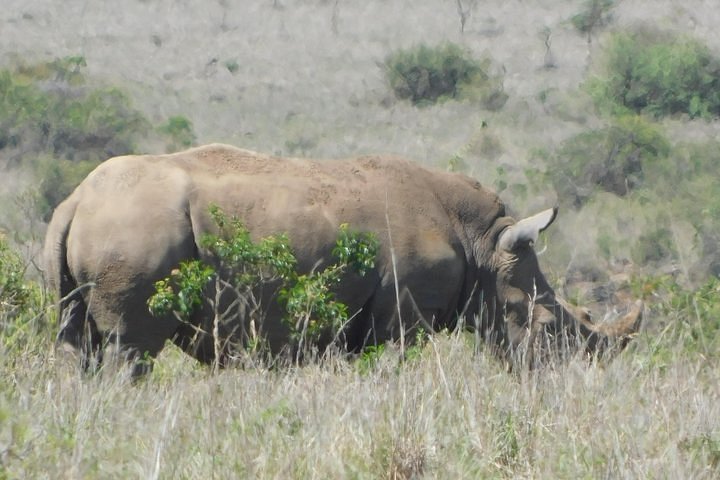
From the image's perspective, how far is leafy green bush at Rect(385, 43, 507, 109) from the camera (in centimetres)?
3712

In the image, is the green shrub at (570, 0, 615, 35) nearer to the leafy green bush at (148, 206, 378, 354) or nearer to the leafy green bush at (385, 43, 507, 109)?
the leafy green bush at (385, 43, 507, 109)

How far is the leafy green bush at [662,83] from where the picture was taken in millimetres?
33781

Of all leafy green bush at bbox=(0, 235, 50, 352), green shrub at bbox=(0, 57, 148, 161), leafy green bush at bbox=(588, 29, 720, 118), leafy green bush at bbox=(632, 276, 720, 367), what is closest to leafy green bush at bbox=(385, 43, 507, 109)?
leafy green bush at bbox=(588, 29, 720, 118)

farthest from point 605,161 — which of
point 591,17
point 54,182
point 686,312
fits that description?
point 591,17

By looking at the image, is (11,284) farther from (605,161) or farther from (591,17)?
(591,17)

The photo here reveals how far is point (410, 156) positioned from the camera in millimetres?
27328

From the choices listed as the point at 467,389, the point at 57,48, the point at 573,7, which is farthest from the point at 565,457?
the point at 573,7

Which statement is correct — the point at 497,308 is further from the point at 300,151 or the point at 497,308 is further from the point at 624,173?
the point at 300,151

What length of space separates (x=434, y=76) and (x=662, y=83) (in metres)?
6.38

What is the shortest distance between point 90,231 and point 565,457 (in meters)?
3.31

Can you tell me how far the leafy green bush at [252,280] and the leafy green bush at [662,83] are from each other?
84.7 ft

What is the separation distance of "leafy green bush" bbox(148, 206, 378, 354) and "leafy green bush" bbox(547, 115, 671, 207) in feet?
50.7

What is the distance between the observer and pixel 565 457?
18.2ft

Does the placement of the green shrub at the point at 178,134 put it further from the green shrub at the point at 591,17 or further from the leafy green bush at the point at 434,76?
the green shrub at the point at 591,17
